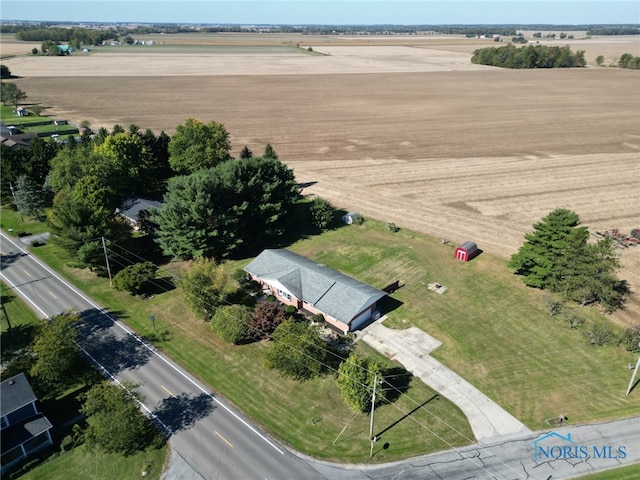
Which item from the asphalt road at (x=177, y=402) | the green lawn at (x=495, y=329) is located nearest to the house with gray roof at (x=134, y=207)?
the asphalt road at (x=177, y=402)


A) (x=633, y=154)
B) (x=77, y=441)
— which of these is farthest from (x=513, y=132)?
(x=77, y=441)

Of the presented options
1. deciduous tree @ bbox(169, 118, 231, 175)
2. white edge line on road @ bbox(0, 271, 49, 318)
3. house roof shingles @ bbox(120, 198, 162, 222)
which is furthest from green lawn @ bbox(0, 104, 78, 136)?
white edge line on road @ bbox(0, 271, 49, 318)

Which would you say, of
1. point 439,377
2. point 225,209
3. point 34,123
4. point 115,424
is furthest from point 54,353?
point 34,123

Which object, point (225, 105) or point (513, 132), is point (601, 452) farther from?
point (225, 105)

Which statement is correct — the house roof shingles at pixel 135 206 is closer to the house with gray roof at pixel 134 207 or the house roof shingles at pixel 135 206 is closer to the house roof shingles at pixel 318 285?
the house with gray roof at pixel 134 207

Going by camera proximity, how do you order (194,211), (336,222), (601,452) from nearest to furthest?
(601,452) → (194,211) → (336,222)

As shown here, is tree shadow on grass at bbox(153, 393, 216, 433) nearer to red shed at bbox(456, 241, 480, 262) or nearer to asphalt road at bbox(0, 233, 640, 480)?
asphalt road at bbox(0, 233, 640, 480)
